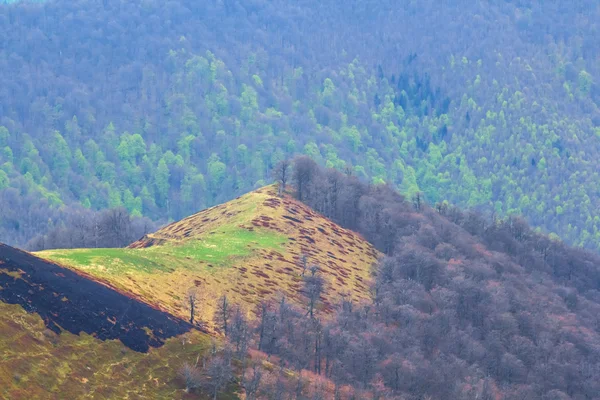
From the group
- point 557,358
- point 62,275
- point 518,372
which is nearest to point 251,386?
point 62,275

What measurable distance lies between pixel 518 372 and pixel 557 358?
1778cm

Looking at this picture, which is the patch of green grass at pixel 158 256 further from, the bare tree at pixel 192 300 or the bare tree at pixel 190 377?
the bare tree at pixel 190 377

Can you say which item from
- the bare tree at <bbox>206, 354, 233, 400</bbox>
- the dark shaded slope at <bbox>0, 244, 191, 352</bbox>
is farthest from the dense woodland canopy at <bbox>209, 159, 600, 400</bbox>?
the dark shaded slope at <bbox>0, 244, 191, 352</bbox>

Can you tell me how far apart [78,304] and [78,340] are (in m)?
9.07

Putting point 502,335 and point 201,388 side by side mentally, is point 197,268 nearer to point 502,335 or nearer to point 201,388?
point 201,388

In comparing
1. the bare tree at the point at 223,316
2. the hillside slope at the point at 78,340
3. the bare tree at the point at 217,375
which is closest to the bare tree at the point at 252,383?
the bare tree at the point at 217,375

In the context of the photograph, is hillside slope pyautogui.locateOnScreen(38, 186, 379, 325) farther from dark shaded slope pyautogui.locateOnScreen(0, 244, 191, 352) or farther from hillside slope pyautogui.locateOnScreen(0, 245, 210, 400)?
hillside slope pyautogui.locateOnScreen(0, 245, 210, 400)

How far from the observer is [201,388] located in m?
124

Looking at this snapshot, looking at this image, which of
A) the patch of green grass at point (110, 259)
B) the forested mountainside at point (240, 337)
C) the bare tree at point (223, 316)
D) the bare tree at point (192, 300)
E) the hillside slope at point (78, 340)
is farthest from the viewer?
the patch of green grass at point (110, 259)

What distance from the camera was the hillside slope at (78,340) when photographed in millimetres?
110812

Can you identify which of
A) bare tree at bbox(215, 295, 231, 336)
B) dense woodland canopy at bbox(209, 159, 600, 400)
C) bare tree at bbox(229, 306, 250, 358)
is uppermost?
bare tree at bbox(229, 306, 250, 358)

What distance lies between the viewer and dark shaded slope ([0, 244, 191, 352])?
125m

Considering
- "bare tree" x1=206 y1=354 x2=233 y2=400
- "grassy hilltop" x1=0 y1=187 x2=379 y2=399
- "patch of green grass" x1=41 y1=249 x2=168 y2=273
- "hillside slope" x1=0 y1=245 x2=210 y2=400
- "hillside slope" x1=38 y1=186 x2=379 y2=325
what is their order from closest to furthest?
"hillside slope" x1=0 y1=245 x2=210 y2=400 → "grassy hilltop" x1=0 y1=187 x2=379 y2=399 → "bare tree" x1=206 y1=354 x2=233 y2=400 → "hillside slope" x1=38 y1=186 x2=379 y2=325 → "patch of green grass" x1=41 y1=249 x2=168 y2=273

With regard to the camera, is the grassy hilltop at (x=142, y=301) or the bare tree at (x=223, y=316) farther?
the bare tree at (x=223, y=316)
